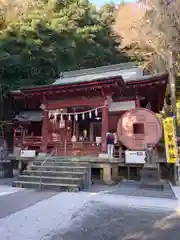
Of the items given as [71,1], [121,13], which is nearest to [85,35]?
[71,1]

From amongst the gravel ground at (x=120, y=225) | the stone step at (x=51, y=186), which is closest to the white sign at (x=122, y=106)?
the stone step at (x=51, y=186)

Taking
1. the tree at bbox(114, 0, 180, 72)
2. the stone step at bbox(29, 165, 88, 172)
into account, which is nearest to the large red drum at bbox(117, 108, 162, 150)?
the stone step at bbox(29, 165, 88, 172)

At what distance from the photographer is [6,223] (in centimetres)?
461

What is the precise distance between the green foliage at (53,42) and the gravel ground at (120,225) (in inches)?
588

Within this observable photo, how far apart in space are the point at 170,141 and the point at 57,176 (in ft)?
16.5

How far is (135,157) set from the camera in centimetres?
1060

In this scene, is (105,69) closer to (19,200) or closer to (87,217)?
(19,200)

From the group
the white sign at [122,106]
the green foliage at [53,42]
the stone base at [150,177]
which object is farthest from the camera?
the green foliage at [53,42]

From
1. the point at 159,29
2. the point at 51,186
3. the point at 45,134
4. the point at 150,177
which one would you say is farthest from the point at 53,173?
the point at 159,29

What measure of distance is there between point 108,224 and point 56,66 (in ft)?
58.9

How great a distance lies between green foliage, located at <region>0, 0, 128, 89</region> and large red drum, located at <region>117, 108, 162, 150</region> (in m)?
10.3

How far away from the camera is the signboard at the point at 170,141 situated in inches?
395

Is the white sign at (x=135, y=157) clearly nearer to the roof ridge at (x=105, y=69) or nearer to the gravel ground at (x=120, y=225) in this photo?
the gravel ground at (x=120, y=225)

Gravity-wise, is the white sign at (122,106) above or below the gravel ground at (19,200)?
above
